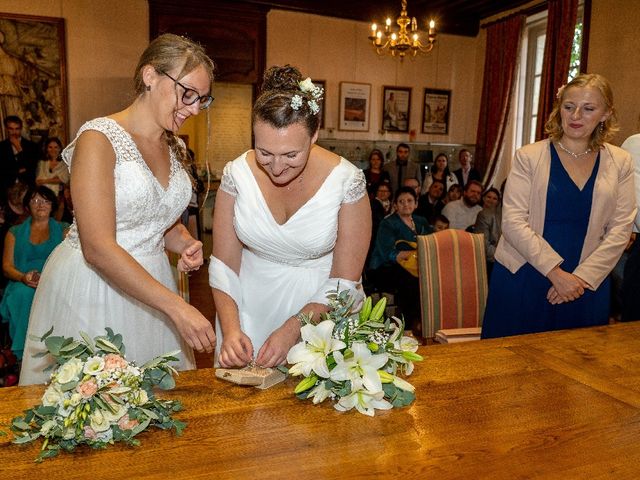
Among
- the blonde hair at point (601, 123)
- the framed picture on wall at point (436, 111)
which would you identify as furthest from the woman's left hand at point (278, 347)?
the framed picture on wall at point (436, 111)

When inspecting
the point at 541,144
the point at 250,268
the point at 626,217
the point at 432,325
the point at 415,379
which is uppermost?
the point at 541,144

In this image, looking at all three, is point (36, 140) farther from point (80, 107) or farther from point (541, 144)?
point (541, 144)

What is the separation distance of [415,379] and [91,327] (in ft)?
3.63

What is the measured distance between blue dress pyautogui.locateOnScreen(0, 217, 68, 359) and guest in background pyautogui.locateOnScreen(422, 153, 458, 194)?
19.9ft

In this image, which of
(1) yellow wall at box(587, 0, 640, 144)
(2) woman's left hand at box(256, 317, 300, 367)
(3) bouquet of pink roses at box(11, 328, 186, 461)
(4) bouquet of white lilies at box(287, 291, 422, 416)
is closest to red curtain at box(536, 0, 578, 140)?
(1) yellow wall at box(587, 0, 640, 144)

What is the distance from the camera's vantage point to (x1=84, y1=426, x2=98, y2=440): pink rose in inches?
49.6

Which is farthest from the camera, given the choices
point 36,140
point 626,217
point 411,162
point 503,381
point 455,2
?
point 411,162

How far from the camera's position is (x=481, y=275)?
3.22 m

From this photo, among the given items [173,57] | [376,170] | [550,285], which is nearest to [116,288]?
[173,57]

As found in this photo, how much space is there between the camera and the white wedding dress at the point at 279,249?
210 centimetres

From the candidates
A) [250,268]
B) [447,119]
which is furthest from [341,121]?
[250,268]

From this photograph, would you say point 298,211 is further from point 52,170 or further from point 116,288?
point 52,170

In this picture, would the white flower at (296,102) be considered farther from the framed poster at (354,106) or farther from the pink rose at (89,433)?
the framed poster at (354,106)

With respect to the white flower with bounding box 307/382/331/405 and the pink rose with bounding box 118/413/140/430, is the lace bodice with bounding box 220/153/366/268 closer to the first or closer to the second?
the white flower with bounding box 307/382/331/405
